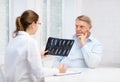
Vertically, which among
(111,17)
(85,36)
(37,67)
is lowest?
(37,67)

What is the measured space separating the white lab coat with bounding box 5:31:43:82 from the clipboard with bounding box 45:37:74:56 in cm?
48

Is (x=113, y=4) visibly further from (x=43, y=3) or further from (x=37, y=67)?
(x=37, y=67)

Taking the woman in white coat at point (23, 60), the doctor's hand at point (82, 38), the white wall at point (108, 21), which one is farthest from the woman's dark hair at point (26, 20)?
the white wall at point (108, 21)

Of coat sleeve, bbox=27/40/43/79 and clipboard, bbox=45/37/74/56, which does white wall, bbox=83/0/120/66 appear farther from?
coat sleeve, bbox=27/40/43/79

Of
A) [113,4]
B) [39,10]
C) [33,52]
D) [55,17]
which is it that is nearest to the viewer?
[33,52]

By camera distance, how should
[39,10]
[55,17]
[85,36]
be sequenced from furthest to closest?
[55,17], [39,10], [85,36]

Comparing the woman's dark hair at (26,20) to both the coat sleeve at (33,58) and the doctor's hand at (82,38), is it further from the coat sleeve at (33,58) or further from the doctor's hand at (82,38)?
the doctor's hand at (82,38)

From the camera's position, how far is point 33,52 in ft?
7.82

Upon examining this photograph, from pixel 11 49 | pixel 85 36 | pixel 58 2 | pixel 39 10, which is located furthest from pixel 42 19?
pixel 11 49

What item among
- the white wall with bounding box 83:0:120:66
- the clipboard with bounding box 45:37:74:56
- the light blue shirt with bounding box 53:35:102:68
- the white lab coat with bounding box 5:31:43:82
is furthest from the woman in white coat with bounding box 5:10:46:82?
the white wall with bounding box 83:0:120:66

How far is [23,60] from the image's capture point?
7.89ft

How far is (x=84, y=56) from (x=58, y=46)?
451 mm

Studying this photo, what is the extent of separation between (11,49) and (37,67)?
0.26 metres

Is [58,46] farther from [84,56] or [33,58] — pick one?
[33,58]
